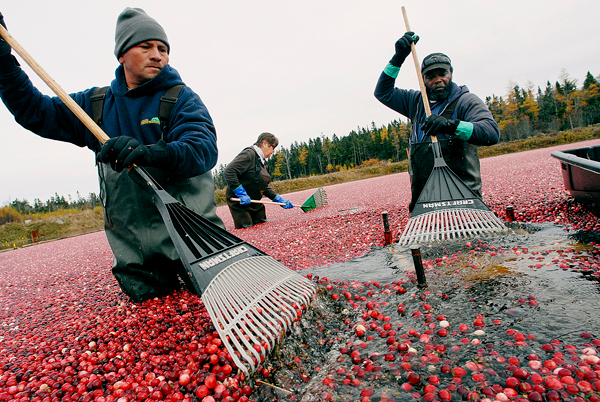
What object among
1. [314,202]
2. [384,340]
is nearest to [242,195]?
[314,202]

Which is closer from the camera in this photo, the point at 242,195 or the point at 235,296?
the point at 235,296

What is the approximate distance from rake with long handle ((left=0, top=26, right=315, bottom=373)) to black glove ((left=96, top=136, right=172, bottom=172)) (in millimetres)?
190

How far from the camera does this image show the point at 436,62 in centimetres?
397

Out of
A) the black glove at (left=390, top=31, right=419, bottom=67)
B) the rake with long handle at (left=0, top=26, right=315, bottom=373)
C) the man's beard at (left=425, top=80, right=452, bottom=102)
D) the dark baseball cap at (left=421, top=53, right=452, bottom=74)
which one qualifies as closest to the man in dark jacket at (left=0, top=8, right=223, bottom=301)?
the rake with long handle at (left=0, top=26, right=315, bottom=373)

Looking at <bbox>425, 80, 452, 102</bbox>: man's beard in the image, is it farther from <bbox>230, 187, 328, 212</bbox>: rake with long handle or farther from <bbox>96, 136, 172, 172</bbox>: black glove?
<bbox>230, 187, 328, 212</bbox>: rake with long handle

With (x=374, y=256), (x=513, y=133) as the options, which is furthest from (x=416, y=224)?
(x=513, y=133)

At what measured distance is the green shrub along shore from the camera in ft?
73.9

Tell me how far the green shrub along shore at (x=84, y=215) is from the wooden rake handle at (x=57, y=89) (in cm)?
2067

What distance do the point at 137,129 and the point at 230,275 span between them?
1.71 metres

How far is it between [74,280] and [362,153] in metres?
81.5

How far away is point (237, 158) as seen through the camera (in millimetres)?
8227

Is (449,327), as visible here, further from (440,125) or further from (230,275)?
(440,125)

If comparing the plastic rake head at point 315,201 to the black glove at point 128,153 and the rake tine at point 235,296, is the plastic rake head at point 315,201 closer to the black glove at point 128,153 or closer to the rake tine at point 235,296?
the black glove at point 128,153

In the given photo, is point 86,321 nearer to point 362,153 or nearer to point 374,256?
point 374,256
